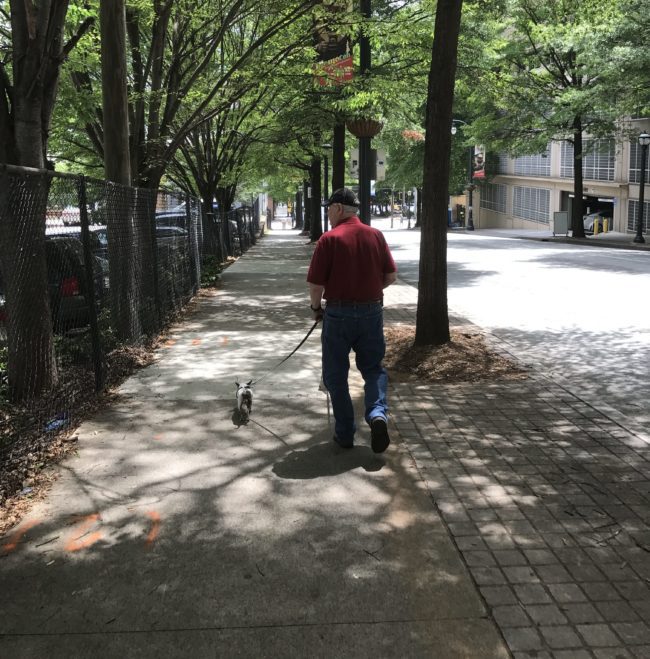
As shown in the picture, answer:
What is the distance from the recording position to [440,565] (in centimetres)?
337

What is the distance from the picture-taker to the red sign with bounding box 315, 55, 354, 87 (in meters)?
12.3

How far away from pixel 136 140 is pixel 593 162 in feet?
125

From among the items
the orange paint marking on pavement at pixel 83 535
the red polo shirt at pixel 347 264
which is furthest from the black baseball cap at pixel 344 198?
the orange paint marking on pavement at pixel 83 535

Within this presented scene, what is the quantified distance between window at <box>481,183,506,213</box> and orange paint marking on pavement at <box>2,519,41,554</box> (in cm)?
5802

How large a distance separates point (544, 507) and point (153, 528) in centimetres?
222

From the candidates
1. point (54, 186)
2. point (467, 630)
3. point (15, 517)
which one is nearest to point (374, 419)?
point (467, 630)

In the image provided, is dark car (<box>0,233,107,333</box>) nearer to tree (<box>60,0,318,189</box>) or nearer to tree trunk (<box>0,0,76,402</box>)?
tree trunk (<box>0,0,76,402</box>)

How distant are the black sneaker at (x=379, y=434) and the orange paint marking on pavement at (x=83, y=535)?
1.82 meters

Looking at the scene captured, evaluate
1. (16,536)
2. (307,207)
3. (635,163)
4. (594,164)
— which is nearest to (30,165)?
(16,536)

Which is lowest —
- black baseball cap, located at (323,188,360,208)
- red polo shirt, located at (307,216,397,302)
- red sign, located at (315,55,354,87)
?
red polo shirt, located at (307,216,397,302)

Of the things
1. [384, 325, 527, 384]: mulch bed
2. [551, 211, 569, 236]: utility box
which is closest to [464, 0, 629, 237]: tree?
[551, 211, 569, 236]: utility box

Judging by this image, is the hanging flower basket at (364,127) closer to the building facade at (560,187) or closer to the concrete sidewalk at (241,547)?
the concrete sidewalk at (241,547)

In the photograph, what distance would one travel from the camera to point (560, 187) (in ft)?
157

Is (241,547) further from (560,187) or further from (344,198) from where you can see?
(560,187)
